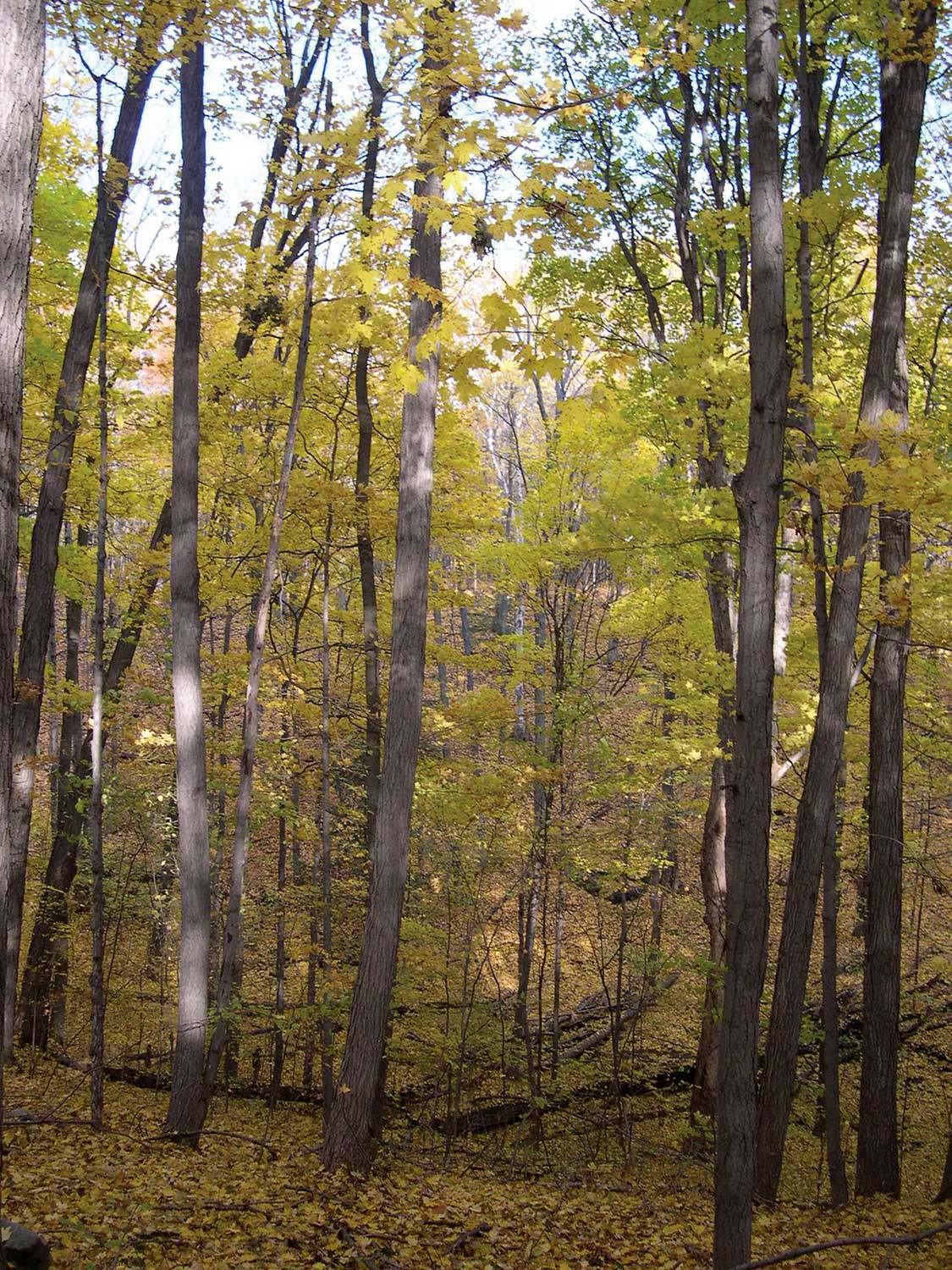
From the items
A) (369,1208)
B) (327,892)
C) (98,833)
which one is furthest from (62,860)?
(369,1208)

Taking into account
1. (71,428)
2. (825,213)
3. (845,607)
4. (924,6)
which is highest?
(924,6)

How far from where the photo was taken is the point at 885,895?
780 cm

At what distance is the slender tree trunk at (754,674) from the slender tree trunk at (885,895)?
129 inches

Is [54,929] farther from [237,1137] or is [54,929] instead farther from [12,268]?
[12,268]

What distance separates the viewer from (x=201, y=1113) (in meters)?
7.50

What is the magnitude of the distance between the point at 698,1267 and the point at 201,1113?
4.28 metres

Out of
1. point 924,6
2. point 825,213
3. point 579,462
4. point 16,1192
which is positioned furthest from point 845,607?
point 16,1192

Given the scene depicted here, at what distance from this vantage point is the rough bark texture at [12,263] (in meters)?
2.78

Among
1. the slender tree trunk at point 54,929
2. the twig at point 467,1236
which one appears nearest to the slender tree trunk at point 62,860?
the slender tree trunk at point 54,929

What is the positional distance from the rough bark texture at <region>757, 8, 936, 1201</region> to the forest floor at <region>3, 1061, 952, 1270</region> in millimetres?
920

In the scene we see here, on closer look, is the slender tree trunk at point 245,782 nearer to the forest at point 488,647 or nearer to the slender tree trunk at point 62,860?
the forest at point 488,647

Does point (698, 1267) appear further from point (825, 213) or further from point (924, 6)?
point (924, 6)

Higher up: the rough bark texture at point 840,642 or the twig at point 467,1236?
the rough bark texture at point 840,642

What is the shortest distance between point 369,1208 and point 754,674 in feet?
14.3
